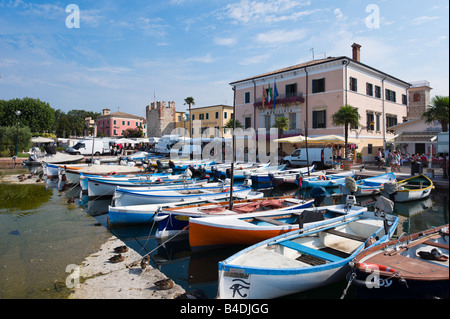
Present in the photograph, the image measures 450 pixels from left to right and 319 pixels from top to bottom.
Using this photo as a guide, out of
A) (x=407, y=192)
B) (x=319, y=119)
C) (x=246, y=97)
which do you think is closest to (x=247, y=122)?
(x=246, y=97)

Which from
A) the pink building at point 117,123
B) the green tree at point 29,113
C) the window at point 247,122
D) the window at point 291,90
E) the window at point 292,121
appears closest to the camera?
the window at point 291,90

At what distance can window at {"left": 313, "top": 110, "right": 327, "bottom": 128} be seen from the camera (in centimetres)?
3095

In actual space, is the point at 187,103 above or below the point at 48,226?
above

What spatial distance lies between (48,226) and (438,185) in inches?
873

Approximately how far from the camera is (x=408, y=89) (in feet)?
137

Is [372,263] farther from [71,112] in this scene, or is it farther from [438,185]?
[71,112]

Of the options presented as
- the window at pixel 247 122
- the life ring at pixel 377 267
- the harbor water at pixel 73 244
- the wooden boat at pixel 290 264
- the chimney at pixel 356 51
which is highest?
the chimney at pixel 356 51

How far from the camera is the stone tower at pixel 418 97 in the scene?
138ft

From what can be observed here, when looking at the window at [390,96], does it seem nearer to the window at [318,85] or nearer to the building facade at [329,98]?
the building facade at [329,98]

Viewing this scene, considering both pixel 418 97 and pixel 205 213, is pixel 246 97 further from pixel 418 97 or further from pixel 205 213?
pixel 205 213

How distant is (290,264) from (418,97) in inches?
1915

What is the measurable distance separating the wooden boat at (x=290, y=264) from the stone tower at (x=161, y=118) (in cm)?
5371

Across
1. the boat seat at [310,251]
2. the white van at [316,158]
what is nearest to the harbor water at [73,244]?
the boat seat at [310,251]
